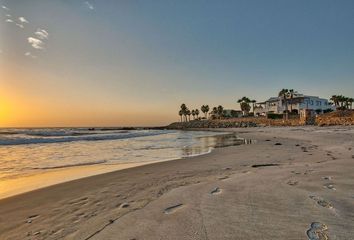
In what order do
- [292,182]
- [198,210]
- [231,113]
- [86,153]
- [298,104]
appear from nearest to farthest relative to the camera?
[198,210] → [292,182] → [86,153] → [298,104] → [231,113]

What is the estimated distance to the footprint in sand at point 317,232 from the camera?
265 cm

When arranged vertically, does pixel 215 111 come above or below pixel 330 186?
above

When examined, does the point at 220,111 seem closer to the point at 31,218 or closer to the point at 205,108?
the point at 205,108

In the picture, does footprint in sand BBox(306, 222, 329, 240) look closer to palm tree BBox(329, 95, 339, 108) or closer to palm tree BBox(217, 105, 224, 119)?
palm tree BBox(329, 95, 339, 108)

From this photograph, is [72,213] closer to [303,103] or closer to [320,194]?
[320,194]

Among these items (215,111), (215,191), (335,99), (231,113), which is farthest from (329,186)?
(215,111)

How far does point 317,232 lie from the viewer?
2.76 m

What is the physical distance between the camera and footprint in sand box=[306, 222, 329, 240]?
104 inches

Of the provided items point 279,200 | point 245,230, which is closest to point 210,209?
point 245,230

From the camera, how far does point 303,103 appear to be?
3172 inches

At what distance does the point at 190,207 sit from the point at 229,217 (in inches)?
28.5

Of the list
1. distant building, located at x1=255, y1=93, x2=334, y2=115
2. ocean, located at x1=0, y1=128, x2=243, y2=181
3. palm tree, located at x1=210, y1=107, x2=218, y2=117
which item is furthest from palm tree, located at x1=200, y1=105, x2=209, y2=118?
ocean, located at x1=0, y1=128, x2=243, y2=181

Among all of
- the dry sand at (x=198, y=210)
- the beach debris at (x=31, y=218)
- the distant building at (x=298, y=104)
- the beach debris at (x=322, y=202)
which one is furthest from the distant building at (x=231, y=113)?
the beach debris at (x=31, y=218)

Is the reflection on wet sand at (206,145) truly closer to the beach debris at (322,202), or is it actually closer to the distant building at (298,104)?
the beach debris at (322,202)
